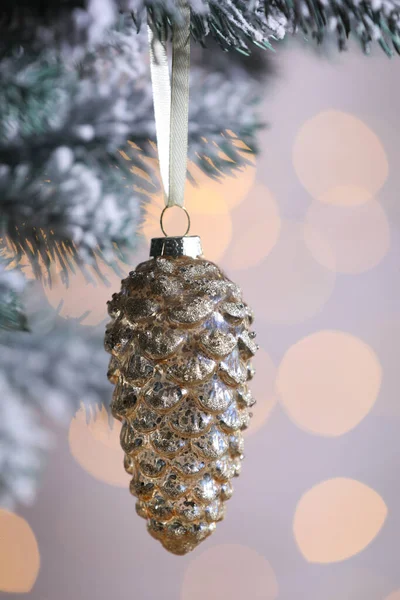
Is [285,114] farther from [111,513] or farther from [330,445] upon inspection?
[111,513]

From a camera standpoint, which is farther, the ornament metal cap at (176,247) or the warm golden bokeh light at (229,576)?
the warm golden bokeh light at (229,576)

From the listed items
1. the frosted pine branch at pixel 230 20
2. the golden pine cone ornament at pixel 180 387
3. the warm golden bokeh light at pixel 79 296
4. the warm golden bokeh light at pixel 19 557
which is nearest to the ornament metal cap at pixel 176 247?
the golden pine cone ornament at pixel 180 387

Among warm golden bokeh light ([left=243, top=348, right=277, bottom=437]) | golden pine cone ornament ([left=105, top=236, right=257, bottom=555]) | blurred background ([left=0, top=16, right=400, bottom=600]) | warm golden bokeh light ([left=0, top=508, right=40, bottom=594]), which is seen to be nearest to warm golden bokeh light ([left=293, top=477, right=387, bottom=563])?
blurred background ([left=0, top=16, right=400, bottom=600])

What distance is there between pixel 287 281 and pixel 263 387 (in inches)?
5.5

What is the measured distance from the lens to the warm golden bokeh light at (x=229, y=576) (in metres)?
0.78

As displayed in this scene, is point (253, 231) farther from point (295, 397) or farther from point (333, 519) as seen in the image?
point (333, 519)

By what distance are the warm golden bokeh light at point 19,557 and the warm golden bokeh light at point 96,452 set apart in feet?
0.34

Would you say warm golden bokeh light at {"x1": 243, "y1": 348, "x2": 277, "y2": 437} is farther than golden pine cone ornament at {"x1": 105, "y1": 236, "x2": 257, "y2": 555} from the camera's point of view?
Yes

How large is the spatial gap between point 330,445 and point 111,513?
295 millimetres

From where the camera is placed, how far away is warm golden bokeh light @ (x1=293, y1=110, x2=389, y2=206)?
781 mm

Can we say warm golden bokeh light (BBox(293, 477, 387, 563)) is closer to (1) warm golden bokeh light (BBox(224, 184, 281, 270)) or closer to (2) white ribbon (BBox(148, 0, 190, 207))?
(1) warm golden bokeh light (BBox(224, 184, 281, 270))

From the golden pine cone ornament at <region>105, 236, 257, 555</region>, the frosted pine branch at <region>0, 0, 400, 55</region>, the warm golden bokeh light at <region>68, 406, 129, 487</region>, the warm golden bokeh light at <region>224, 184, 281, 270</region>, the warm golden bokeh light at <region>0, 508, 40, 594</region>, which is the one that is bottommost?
the warm golden bokeh light at <region>0, 508, 40, 594</region>

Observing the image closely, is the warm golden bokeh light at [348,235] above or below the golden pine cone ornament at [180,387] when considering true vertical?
above

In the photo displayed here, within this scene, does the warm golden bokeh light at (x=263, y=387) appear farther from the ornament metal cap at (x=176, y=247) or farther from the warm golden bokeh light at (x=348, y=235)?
the ornament metal cap at (x=176, y=247)
